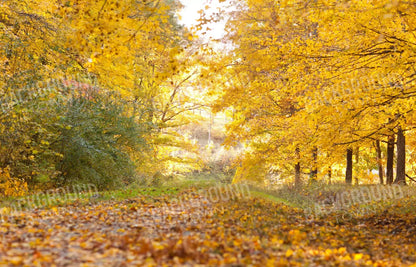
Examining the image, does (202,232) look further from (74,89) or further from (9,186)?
(74,89)

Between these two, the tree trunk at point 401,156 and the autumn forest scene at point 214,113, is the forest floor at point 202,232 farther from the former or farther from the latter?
the tree trunk at point 401,156

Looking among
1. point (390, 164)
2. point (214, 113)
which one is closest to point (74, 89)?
point (214, 113)

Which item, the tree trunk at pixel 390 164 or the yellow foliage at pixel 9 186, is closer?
the yellow foliage at pixel 9 186

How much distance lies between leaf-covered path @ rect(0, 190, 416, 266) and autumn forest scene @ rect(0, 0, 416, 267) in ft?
0.09

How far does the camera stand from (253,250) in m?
4.27

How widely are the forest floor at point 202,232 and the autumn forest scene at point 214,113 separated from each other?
32mm

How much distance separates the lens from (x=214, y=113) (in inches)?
373

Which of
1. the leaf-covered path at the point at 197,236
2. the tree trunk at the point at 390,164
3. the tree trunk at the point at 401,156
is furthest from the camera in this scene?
the tree trunk at the point at 390,164

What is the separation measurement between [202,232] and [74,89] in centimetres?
749

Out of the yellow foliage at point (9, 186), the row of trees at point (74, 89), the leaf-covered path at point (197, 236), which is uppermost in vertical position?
the row of trees at point (74, 89)

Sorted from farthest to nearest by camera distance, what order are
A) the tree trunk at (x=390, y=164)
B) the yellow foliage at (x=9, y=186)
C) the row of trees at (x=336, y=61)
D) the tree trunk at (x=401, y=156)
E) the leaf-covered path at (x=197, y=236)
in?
1. the tree trunk at (x=390, y=164)
2. the tree trunk at (x=401, y=156)
3. the yellow foliage at (x=9, y=186)
4. the row of trees at (x=336, y=61)
5. the leaf-covered path at (x=197, y=236)

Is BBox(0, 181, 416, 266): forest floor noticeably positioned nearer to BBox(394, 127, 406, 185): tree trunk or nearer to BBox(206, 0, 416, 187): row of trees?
BBox(206, 0, 416, 187): row of trees

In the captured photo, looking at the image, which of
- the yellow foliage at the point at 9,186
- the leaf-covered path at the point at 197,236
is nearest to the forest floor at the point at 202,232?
the leaf-covered path at the point at 197,236

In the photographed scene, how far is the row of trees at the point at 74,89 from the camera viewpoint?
617 cm
